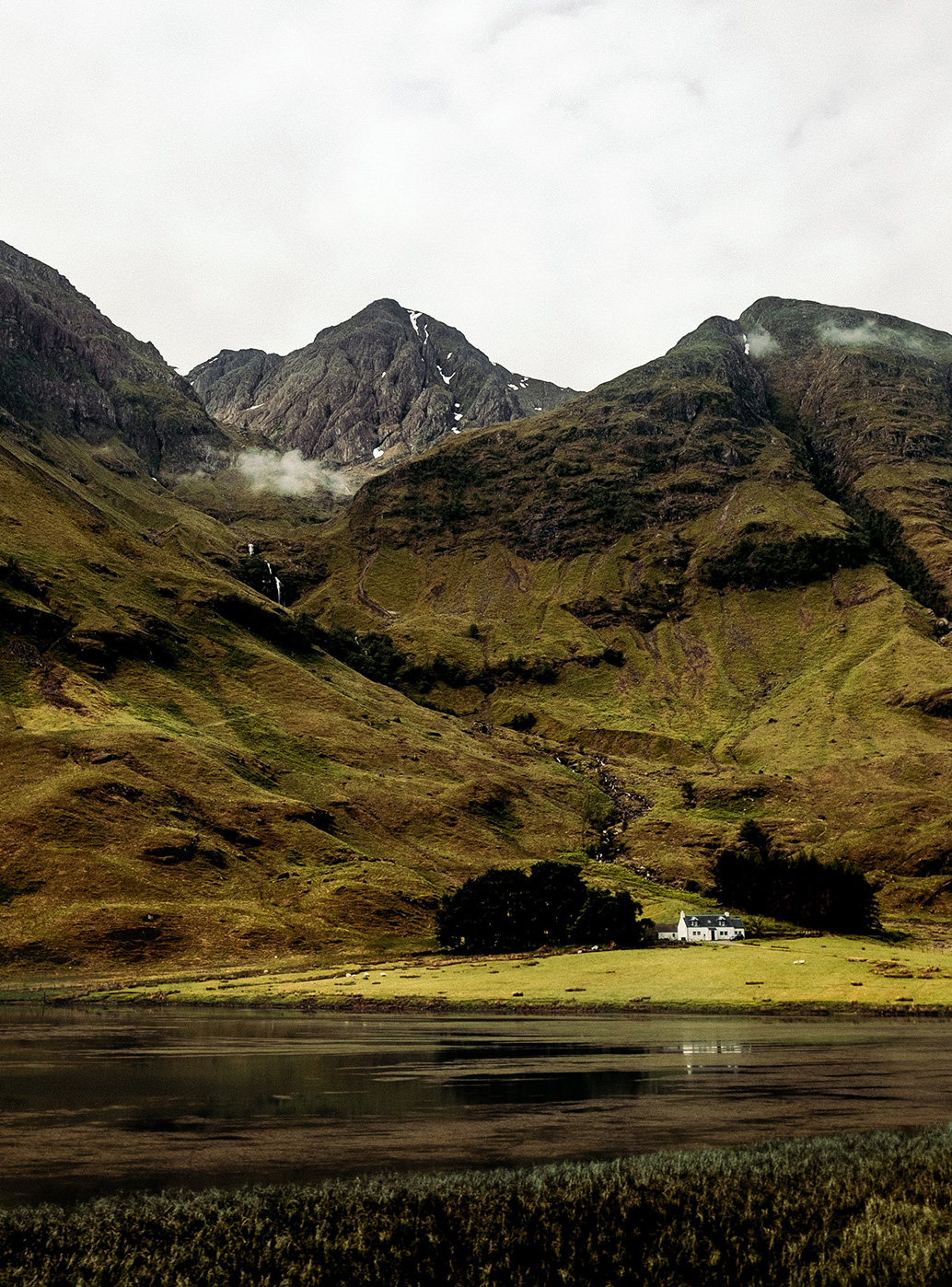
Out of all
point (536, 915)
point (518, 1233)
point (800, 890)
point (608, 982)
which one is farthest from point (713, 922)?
point (518, 1233)

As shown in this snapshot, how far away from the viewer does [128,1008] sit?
342ft

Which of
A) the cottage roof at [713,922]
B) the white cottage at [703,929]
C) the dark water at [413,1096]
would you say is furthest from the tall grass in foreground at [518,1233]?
the cottage roof at [713,922]

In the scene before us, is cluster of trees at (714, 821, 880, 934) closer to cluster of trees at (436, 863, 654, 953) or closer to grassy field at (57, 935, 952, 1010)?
grassy field at (57, 935, 952, 1010)

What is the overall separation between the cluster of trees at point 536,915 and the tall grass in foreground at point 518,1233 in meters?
115

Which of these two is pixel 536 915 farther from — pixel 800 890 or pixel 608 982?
pixel 800 890

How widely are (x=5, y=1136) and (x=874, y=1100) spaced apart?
35.1m

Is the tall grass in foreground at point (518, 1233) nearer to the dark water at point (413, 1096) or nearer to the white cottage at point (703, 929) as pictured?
the dark water at point (413, 1096)

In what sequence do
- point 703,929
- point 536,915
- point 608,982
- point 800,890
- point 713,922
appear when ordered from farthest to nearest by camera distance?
point 800,890, point 713,922, point 703,929, point 536,915, point 608,982

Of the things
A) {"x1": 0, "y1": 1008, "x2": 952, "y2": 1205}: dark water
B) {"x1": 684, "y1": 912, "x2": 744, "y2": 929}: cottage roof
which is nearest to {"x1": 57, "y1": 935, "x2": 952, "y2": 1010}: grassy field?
{"x1": 0, "y1": 1008, "x2": 952, "y2": 1205}: dark water

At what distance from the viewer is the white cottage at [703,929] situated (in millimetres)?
160375

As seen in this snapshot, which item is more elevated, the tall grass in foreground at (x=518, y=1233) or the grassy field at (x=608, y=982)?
the tall grass in foreground at (x=518, y=1233)

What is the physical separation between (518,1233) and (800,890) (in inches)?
6643

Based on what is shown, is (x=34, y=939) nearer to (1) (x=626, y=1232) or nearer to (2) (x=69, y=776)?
(2) (x=69, y=776)

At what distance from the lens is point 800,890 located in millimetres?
178375
